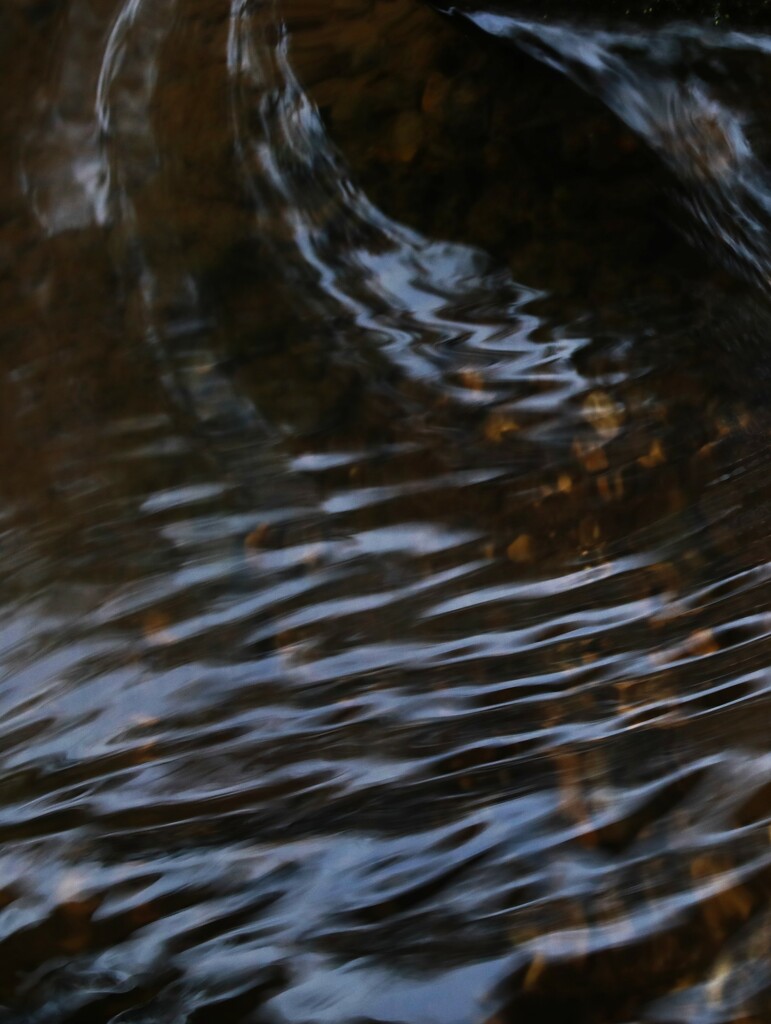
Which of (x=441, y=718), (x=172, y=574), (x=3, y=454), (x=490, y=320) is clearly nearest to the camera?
(x=441, y=718)

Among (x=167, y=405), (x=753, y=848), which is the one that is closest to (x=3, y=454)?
(x=167, y=405)

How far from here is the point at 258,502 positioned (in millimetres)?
2639

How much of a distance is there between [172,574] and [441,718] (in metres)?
0.77

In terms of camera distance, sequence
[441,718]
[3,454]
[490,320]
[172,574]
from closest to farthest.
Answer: [441,718] < [172,574] < [3,454] < [490,320]

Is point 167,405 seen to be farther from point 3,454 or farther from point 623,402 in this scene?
point 623,402

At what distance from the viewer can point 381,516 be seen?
2605mm

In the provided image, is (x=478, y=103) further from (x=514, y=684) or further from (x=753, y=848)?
(x=753, y=848)

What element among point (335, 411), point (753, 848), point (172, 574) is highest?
point (335, 411)

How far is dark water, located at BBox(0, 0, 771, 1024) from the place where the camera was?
6.05 ft

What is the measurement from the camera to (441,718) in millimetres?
2209

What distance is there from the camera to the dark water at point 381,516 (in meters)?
1.84

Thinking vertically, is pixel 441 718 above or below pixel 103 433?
below

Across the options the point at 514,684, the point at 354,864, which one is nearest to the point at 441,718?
the point at 514,684

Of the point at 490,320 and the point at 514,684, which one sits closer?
the point at 514,684
